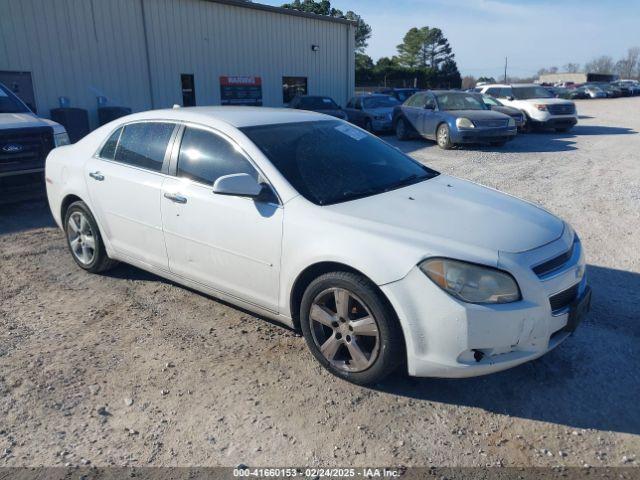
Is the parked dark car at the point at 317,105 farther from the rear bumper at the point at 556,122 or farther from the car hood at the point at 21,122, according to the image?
the car hood at the point at 21,122

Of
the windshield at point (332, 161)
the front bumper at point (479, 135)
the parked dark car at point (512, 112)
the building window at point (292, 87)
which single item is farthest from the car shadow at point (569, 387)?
the building window at point (292, 87)

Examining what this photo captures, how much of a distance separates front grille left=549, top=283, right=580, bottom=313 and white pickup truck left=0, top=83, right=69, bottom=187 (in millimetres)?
7032

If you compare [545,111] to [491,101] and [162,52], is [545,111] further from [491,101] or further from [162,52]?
[162,52]

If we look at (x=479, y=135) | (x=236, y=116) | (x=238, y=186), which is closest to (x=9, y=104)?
(x=236, y=116)

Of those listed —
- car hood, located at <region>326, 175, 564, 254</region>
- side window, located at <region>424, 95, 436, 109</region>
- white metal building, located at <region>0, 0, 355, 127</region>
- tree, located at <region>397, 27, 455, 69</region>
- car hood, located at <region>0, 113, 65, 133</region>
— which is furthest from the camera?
tree, located at <region>397, 27, 455, 69</region>

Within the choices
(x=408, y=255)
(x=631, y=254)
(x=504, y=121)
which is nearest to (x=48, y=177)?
(x=408, y=255)

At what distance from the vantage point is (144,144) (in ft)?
14.1

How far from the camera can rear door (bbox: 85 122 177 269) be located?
4082 mm

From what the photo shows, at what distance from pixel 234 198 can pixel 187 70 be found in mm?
15158

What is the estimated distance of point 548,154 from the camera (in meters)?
12.4

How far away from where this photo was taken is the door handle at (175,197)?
3807mm

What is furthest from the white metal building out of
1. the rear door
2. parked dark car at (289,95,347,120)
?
the rear door

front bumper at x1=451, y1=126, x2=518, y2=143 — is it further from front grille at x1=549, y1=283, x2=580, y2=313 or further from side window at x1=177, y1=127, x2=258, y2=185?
front grille at x1=549, y1=283, x2=580, y2=313

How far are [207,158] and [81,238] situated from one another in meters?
1.93
